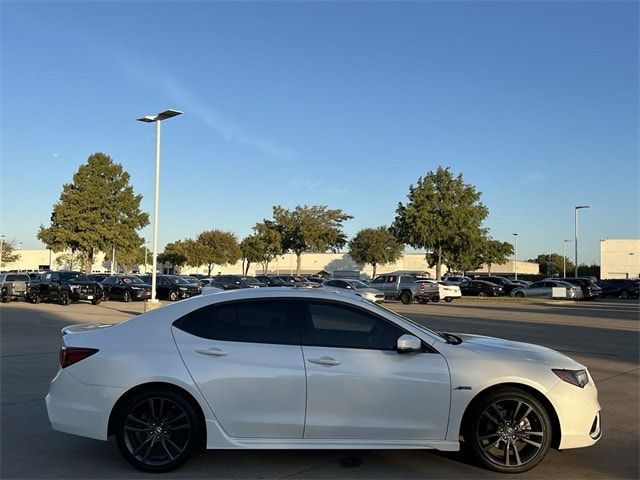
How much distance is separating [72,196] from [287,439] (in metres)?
56.2

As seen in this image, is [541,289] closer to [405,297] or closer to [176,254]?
[405,297]

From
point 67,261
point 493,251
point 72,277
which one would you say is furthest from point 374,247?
point 72,277

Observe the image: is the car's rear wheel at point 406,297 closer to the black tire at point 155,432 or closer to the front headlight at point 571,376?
the front headlight at point 571,376

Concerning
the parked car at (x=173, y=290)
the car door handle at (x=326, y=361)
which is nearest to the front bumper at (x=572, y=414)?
the car door handle at (x=326, y=361)

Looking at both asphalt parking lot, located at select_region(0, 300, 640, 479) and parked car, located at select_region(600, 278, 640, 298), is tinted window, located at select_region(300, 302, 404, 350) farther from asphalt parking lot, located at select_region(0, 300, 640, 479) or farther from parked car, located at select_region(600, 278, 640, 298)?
parked car, located at select_region(600, 278, 640, 298)

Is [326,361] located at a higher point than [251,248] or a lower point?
lower

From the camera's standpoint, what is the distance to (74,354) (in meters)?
5.22

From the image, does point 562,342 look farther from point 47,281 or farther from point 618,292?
point 618,292

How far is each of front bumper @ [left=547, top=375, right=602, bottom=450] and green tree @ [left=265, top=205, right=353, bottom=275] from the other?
60754mm

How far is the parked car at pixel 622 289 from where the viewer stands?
5144 centimetres

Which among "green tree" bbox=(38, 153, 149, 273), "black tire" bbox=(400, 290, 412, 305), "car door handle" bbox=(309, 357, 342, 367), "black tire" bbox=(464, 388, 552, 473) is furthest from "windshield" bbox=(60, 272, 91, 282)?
"black tire" bbox=(464, 388, 552, 473)

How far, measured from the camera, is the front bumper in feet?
A: 16.5

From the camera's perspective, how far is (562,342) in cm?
1514

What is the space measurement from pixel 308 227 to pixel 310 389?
61.0m
